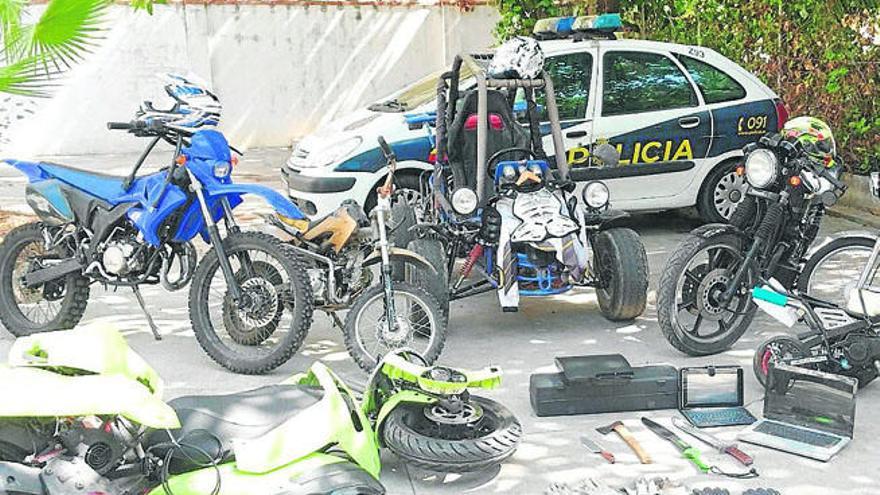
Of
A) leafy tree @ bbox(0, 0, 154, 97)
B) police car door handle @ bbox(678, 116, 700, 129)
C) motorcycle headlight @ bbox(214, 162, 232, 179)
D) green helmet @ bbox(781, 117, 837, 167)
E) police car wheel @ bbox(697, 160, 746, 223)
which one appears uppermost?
leafy tree @ bbox(0, 0, 154, 97)

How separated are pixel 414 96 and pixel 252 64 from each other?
6.63m

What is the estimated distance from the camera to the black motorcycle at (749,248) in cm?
547

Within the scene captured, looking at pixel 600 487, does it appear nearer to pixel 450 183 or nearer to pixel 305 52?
pixel 450 183

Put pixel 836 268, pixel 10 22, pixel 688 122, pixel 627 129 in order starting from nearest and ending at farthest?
pixel 836 268 < pixel 10 22 < pixel 627 129 < pixel 688 122

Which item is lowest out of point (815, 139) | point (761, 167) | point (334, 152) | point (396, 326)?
point (396, 326)

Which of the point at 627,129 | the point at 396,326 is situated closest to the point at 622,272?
the point at 396,326

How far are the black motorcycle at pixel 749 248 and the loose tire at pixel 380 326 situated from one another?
4.23ft

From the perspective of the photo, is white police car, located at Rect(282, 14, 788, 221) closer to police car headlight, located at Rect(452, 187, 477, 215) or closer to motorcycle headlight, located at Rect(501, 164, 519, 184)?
motorcycle headlight, located at Rect(501, 164, 519, 184)

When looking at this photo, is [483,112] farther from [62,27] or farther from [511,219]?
[62,27]

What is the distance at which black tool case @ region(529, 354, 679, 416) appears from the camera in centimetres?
502

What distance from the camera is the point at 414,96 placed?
8.92m

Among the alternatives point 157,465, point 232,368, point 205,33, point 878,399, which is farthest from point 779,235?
point 205,33

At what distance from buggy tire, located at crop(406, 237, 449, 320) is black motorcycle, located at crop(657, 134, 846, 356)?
124cm

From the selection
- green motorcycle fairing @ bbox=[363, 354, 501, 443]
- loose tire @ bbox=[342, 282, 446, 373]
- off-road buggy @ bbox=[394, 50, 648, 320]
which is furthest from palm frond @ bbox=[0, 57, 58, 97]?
green motorcycle fairing @ bbox=[363, 354, 501, 443]
